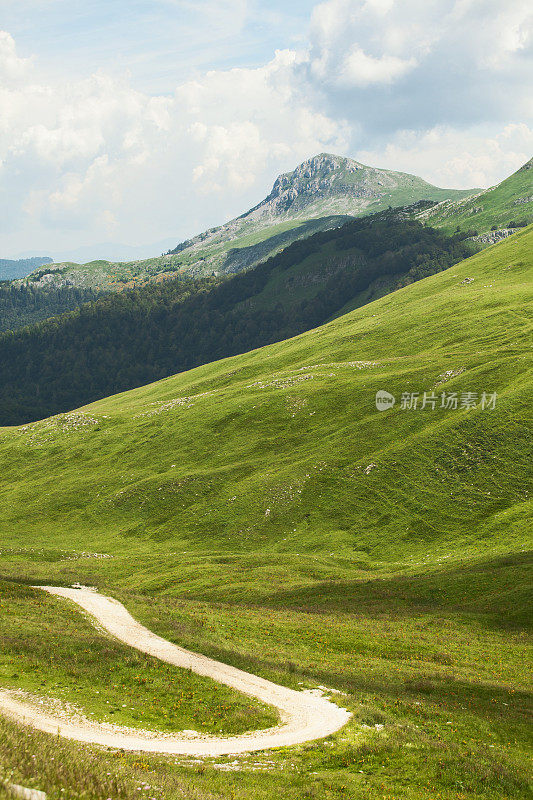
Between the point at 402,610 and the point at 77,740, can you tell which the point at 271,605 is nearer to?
the point at 402,610

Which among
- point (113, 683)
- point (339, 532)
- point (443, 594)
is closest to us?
point (113, 683)

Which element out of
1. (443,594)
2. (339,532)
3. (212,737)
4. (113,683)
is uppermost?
(113,683)

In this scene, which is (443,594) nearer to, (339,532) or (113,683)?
(339,532)

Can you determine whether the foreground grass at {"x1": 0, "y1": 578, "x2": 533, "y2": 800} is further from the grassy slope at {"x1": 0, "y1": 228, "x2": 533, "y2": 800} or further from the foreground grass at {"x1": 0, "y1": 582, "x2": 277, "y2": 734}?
the foreground grass at {"x1": 0, "y1": 582, "x2": 277, "y2": 734}

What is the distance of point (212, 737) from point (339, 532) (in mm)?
61851

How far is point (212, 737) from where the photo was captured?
24891 mm

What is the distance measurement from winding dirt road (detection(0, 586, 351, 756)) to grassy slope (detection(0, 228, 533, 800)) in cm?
146

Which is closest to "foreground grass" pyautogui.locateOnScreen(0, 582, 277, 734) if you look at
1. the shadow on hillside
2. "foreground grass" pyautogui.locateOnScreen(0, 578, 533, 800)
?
"foreground grass" pyautogui.locateOnScreen(0, 578, 533, 800)

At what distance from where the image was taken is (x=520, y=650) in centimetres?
3981

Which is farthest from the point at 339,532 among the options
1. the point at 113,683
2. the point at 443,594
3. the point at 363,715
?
the point at 113,683

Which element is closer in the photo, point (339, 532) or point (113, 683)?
point (113, 683)

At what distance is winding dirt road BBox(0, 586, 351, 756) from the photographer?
912 inches

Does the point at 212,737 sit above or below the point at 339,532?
above

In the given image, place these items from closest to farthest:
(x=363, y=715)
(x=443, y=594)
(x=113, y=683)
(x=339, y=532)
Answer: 1. (x=363, y=715)
2. (x=113, y=683)
3. (x=443, y=594)
4. (x=339, y=532)
